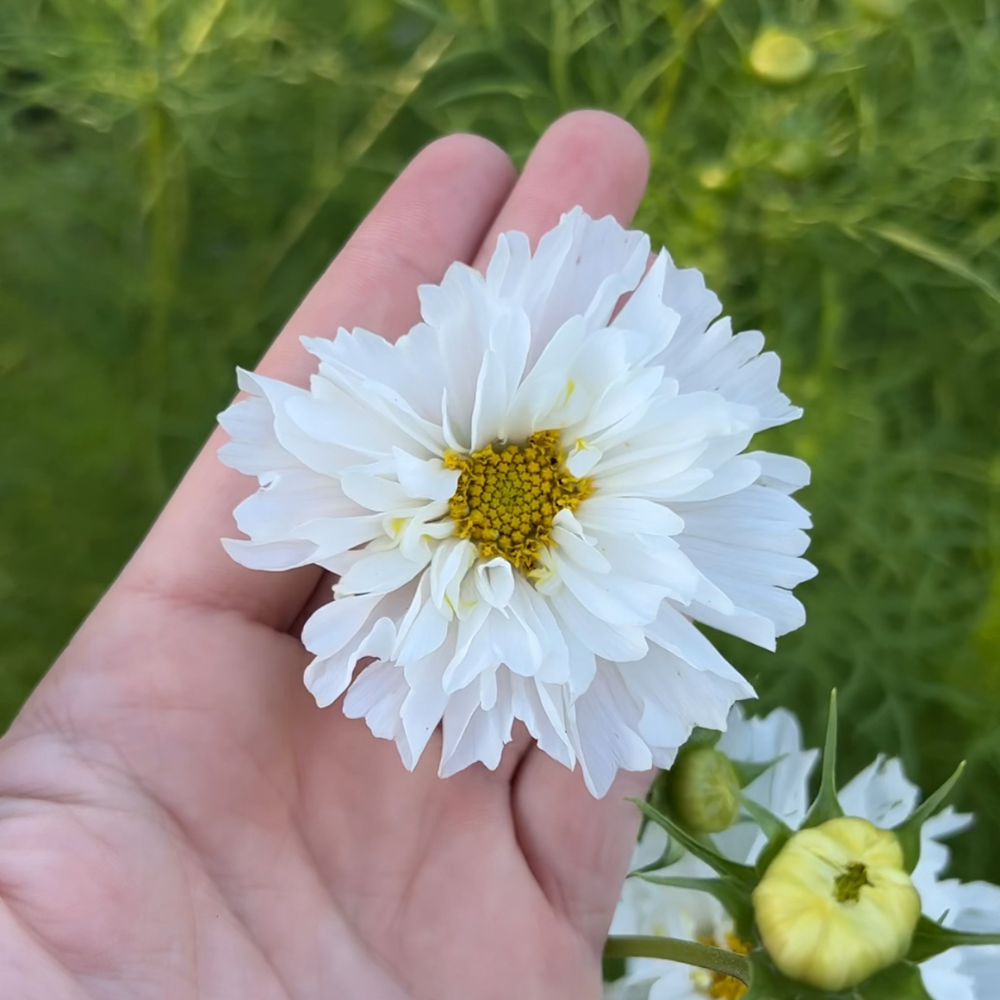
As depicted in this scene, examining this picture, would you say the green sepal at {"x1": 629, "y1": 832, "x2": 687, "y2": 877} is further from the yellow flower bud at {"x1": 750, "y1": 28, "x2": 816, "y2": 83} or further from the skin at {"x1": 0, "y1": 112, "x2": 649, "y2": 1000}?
the yellow flower bud at {"x1": 750, "y1": 28, "x2": 816, "y2": 83}

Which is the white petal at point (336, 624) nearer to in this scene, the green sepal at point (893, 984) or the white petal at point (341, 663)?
the white petal at point (341, 663)

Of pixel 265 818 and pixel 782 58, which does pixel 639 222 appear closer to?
pixel 782 58

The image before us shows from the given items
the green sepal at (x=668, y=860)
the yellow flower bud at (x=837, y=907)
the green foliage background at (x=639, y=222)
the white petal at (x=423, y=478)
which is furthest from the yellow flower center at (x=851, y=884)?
the green foliage background at (x=639, y=222)

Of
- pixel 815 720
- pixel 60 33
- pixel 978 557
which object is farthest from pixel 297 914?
pixel 60 33

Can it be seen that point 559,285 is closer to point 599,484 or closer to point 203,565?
point 599,484

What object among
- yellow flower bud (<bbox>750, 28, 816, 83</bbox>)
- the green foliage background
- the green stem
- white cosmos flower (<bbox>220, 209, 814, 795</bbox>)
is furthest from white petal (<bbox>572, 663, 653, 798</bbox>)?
yellow flower bud (<bbox>750, 28, 816, 83</bbox>)

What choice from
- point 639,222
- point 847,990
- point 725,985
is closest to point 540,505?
point 847,990
